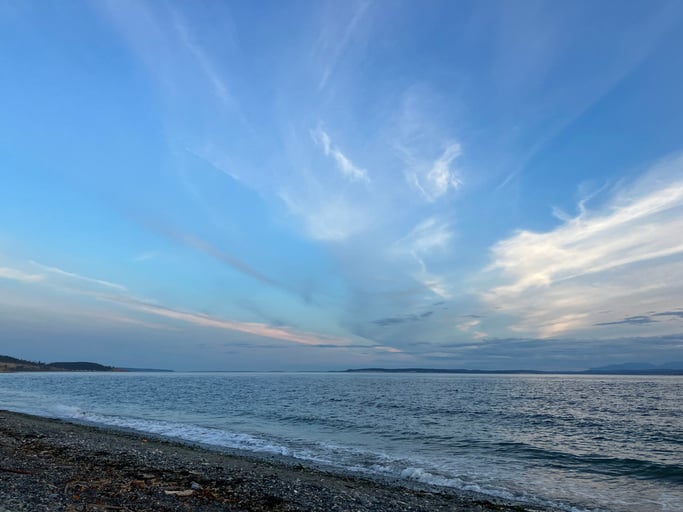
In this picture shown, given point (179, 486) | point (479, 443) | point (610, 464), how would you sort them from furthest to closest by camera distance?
1. point (479, 443)
2. point (610, 464)
3. point (179, 486)

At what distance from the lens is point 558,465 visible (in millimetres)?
22906

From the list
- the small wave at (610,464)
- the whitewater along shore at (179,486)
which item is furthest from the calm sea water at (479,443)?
the whitewater along shore at (179,486)

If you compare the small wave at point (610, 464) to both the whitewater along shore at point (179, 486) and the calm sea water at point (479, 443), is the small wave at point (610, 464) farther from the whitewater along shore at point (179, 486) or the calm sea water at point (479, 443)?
the whitewater along shore at point (179, 486)

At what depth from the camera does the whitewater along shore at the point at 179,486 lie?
11084 millimetres

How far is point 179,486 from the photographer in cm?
1315

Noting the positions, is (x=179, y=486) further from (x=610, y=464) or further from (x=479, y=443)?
(x=610, y=464)

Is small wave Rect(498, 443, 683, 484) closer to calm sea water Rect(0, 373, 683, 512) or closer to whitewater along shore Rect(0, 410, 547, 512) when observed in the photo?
→ calm sea water Rect(0, 373, 683, 512)

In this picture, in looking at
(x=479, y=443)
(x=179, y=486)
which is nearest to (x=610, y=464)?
(x=479, y=443)

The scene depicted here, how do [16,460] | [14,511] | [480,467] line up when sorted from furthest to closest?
[480,467] < [16,460] < [14,511]

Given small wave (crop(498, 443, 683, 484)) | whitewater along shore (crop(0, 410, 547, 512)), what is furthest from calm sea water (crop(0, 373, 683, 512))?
whitewater along shore (crop(0, 410, 547, 512))

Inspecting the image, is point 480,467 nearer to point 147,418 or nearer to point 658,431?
point 658,431

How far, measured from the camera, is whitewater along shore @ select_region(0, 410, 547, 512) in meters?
11.1

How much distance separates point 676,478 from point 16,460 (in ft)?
89.1

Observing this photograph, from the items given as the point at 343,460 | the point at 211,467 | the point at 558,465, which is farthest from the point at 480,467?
the point at 211,467
